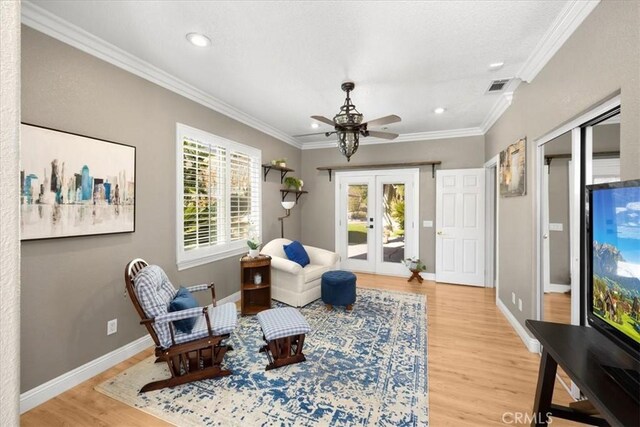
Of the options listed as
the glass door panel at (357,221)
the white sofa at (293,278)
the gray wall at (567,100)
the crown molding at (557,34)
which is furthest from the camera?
the glass door panel at (357,221)

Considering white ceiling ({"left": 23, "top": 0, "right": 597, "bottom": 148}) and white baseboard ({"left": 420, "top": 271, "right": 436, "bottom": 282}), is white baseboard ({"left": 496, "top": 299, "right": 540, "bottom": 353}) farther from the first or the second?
white ceiling ({"left": 23, "top": 0, "right": 597, "bottom": 148})

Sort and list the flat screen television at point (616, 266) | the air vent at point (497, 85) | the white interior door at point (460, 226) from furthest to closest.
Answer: the white interior door at point (460, 226), the air vent at point (497, 85), the flat screen television at point (616, 266)

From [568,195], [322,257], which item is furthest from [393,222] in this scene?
[568,195]

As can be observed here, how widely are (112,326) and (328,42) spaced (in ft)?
10.2

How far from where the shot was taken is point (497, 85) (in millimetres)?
3168

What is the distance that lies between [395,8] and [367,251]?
4.38 meters

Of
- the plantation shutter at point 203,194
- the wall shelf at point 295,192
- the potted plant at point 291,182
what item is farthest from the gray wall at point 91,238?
the wall shelf at point 295,192

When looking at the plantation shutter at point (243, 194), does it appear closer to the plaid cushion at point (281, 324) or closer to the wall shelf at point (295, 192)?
the wall shelf at point (295, 192)

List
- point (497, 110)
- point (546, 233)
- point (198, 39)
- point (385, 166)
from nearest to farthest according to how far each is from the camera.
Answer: point (198, 39) < point (546, 233) < point (497, 110) < point (385, 166)

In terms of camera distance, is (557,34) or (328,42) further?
(328,42)

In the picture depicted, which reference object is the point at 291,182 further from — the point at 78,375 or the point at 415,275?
the point at 78,375

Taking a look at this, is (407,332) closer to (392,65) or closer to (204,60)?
(392,65)

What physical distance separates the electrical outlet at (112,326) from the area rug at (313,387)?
369 millimetres

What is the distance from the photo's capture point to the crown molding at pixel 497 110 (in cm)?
340
